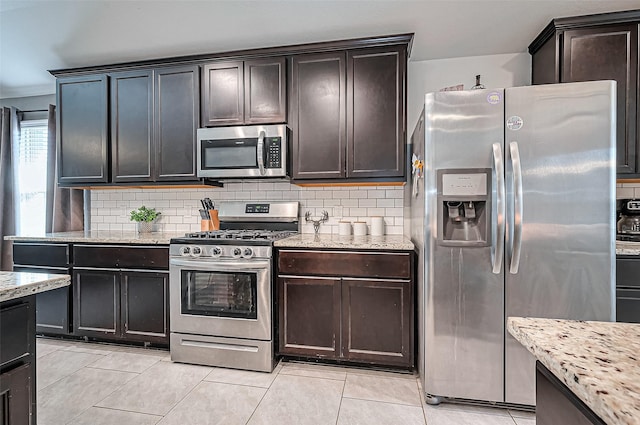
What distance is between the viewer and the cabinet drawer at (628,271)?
1.95 m

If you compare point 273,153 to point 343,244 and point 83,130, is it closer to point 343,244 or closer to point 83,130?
point 343,244

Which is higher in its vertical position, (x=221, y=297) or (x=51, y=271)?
(x=51, y=271)

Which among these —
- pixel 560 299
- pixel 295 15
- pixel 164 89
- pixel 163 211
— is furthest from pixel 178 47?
pixel 560 299

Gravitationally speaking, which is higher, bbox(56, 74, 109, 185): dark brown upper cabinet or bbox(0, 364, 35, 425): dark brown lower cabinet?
bbox(56, 74, 109, 185): dark brown upper cabinet

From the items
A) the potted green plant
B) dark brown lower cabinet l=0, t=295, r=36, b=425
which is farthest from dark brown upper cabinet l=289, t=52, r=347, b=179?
dark brown lower cabinet l=0, t=295, r=36, b=425

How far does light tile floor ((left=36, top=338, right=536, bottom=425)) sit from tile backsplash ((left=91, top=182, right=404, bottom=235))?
49.9 inches

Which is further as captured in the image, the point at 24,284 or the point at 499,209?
the point at 499,209

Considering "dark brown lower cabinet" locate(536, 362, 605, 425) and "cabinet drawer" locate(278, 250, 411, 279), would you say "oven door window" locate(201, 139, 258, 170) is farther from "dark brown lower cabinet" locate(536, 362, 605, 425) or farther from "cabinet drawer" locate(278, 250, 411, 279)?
"dark brown lower cabinet" locate(536, 362, 605, 425)

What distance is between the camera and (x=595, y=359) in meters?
0.57

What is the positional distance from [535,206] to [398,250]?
0.85 m

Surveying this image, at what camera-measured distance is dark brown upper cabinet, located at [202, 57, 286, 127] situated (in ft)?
8.86

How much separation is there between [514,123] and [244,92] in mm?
2059

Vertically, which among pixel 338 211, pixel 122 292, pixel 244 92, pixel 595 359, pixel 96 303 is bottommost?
pixel 96 303

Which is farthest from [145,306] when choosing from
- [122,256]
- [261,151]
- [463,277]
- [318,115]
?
[463,277]
